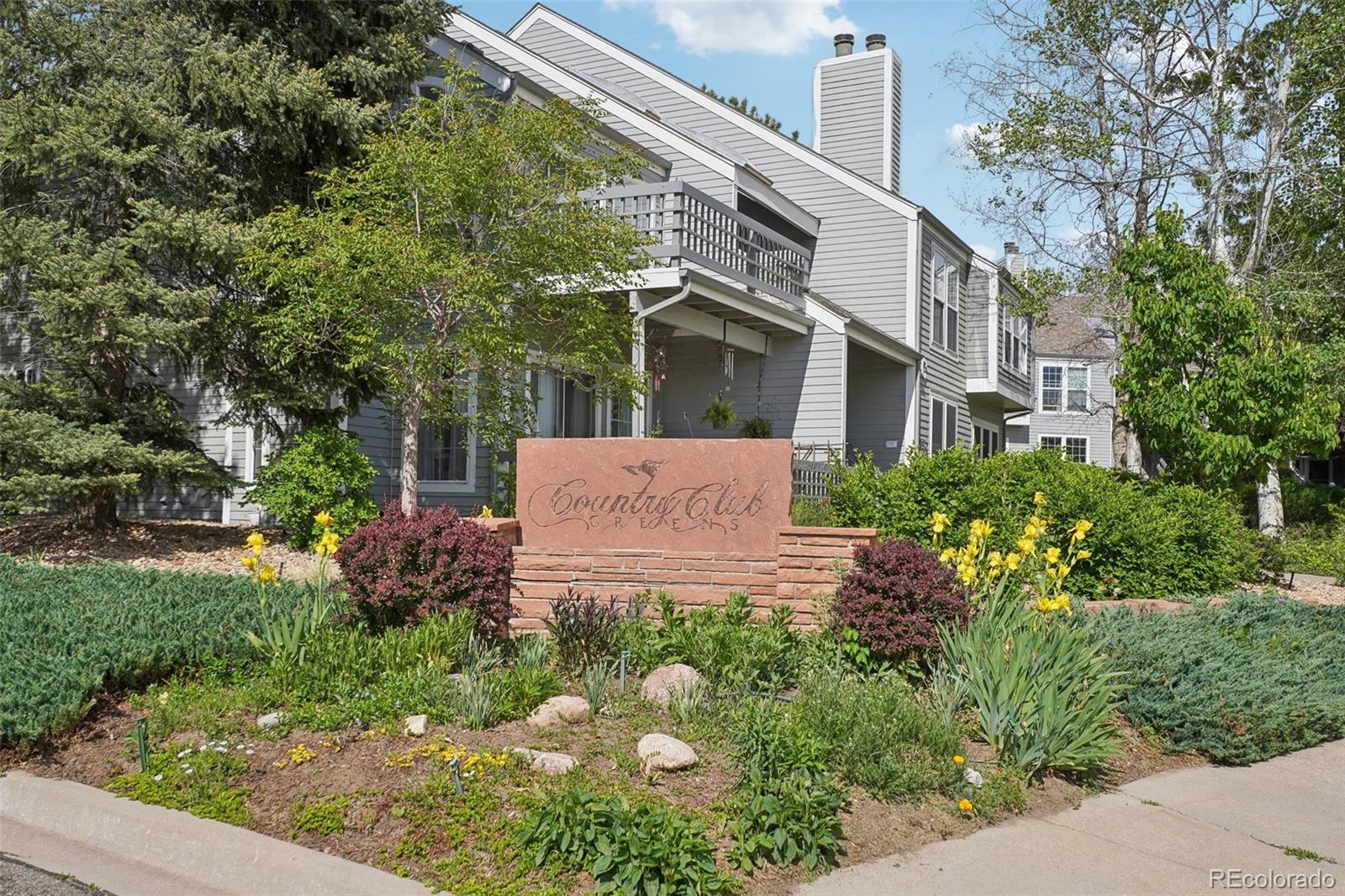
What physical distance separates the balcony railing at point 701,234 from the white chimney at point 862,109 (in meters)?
6.08

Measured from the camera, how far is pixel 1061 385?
3644 cm

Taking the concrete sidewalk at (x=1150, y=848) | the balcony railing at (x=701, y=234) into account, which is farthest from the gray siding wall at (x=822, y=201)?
the concrete sidewalk at (x=1150, y=848)

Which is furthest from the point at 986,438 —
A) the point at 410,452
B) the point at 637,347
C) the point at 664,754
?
the point at 664,754

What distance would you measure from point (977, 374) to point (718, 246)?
12192mm

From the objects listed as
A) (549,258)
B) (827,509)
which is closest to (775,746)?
(827,509)

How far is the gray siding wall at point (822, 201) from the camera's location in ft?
68.0

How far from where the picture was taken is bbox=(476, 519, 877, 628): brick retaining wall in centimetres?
748

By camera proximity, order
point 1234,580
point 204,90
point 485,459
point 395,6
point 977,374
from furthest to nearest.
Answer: point 977,374 → point 485,459 → point 395,6 → point 204,90 → point 1234,580

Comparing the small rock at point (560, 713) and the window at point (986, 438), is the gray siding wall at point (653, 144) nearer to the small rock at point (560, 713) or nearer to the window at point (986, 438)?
the window at point (986, 438)

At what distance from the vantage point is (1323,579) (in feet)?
44.3

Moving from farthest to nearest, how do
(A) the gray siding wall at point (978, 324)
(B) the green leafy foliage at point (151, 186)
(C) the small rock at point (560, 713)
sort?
(A) the gray siding wall at point (978, 324) → (B) the green leafy foliage at point (151, 186) → (C) the small rock at point (560, 713)

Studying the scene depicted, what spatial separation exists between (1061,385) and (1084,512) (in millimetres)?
28659

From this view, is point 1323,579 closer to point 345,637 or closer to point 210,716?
point 345,637

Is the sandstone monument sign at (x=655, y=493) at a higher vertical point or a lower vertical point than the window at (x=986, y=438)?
lower
